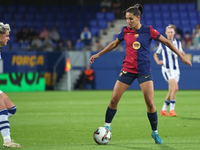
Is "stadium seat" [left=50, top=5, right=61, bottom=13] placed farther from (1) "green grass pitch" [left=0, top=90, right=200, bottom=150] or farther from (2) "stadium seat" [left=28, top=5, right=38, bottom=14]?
(1) "green grass pitch" [left=0, top=90, right=200, bottom=150]

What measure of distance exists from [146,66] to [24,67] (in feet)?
61.1

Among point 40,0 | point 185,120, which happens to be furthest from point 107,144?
point 40,0

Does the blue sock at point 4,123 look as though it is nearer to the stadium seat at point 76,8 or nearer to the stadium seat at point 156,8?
the stadium seat at point 156,8

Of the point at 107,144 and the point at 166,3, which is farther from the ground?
the point at 166,3

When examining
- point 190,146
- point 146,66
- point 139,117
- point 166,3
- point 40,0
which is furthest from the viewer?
point 40,0

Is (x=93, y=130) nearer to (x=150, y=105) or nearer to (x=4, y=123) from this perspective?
(x=150, y=105)

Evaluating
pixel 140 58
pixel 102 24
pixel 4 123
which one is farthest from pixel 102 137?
pixel 102 24

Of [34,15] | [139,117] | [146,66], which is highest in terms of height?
[34,15]

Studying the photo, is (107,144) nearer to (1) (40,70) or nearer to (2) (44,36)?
(1) (40,70)

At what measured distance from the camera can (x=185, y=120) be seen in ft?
30.9

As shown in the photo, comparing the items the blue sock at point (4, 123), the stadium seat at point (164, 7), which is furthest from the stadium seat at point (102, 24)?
the blue sock at point (4, 123)

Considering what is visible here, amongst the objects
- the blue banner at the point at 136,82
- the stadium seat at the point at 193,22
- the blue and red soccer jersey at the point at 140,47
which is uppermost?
the stadium seat at the point at 193,22

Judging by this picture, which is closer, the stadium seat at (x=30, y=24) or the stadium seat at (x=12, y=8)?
the stadium seat at (x=30, y=24)

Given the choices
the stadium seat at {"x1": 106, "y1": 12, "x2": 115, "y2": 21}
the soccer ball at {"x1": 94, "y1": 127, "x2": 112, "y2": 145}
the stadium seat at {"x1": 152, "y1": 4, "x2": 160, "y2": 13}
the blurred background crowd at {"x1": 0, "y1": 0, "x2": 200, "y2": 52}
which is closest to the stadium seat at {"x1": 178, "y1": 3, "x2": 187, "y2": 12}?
the blurred background crowd at {"x1": 0, "y1": 0, "x2": 200, "y2": 52}
